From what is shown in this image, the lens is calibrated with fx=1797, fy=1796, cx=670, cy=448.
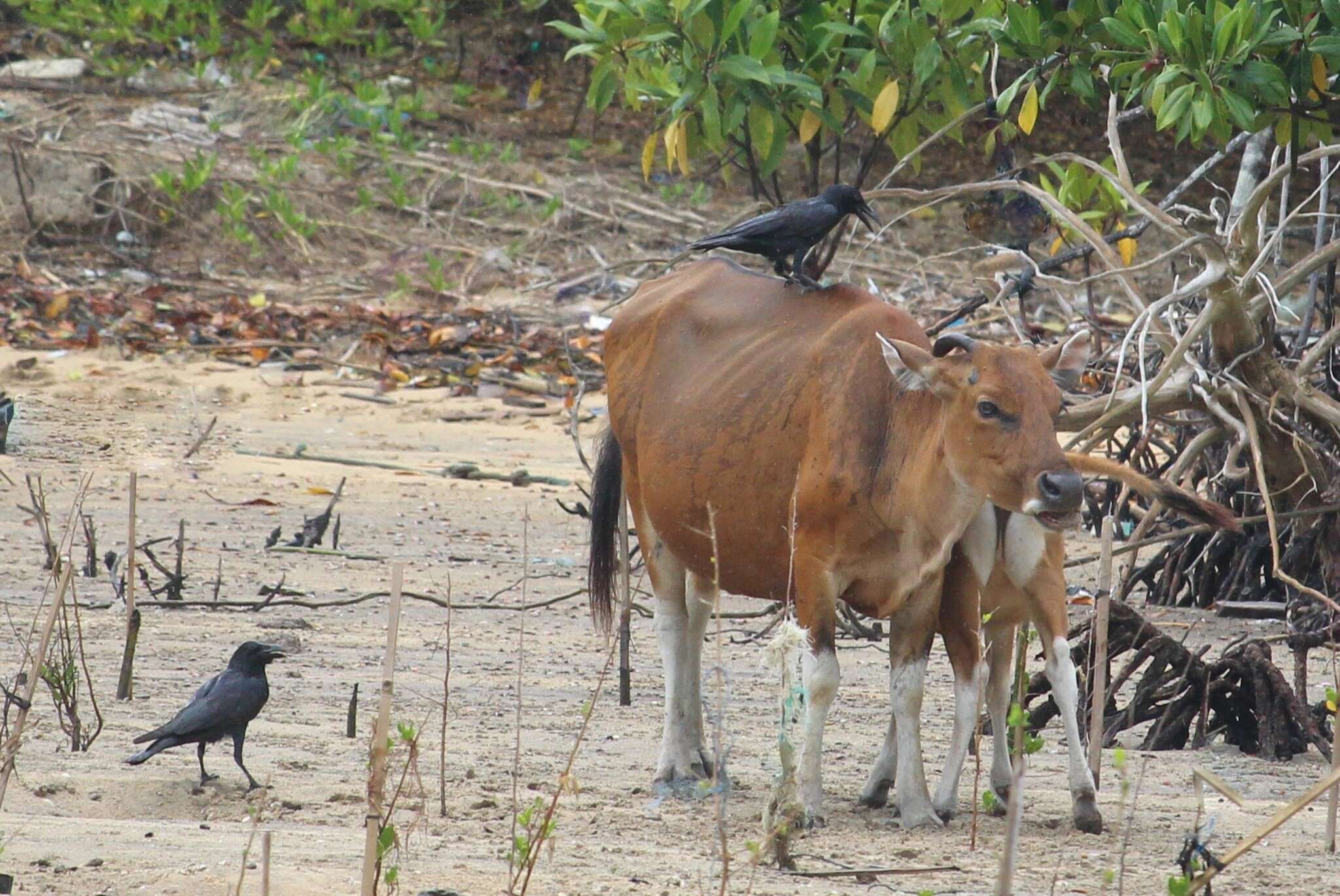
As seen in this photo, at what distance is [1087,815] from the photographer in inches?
188

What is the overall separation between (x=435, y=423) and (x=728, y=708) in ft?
18.6

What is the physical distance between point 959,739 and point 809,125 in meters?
2.74

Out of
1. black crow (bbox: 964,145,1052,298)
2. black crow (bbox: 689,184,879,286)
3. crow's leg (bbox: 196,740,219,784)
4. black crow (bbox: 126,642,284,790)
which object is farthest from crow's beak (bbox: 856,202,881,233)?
crow's leg (bbox: 196,740,219,784)

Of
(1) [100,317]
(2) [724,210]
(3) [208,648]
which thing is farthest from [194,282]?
(3) [208,648]

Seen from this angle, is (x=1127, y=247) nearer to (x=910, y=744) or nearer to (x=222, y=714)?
(x=910, y=744)

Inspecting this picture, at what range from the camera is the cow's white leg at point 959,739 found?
16.1 feet

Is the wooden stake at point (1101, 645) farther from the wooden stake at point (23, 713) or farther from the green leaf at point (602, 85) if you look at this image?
the green leaf at point (602, 85)

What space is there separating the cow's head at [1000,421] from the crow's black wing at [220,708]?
1.96m

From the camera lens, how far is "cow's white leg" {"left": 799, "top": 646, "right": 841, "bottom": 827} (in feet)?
16.0

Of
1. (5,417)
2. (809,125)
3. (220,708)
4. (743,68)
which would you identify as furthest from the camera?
(5,417)

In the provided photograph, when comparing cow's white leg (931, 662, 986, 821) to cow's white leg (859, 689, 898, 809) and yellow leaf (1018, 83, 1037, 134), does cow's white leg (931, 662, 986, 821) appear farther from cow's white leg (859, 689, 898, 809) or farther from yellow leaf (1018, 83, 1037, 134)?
yellow leaf (1018, 83, 1037, 134)

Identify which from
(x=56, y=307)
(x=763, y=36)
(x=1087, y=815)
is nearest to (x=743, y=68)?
(x=763, y=36)

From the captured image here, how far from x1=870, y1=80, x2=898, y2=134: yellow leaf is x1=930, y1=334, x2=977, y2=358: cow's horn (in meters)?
1.68

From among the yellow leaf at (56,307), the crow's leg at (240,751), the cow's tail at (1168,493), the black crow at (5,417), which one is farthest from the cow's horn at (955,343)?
the yellow leaf at (56,307)
